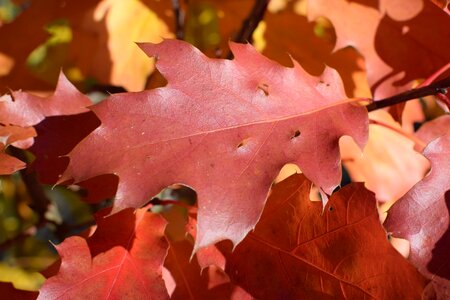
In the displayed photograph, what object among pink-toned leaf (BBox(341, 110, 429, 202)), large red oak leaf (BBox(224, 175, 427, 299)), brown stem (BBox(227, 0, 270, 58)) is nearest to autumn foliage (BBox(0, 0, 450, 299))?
large red oak leaf (BBox(224, 175, 427, 299))

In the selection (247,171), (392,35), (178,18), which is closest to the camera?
(247,171)

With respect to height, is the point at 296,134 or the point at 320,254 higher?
the point at 296,134

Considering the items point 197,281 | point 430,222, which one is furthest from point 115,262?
point 430,222

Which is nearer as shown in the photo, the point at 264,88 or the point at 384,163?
the point at 264,88

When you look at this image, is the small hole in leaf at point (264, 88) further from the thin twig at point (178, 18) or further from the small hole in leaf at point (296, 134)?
the thin twig at point (178, 18)

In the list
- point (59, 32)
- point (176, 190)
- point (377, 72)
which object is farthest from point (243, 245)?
point (59, 32)

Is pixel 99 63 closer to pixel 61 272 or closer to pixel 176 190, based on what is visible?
pixel 176 190

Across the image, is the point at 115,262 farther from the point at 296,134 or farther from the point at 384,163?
the point at 384,163
